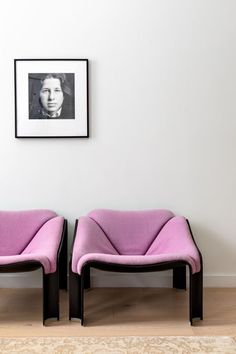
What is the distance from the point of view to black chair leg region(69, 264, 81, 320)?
2.45 m

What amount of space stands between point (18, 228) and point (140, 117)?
1.25m

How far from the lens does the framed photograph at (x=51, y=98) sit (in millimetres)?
3045

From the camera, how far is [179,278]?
3.08 meters

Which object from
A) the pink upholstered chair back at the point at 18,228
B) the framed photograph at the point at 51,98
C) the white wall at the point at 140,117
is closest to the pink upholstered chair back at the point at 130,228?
the white wall at the point at 140,117

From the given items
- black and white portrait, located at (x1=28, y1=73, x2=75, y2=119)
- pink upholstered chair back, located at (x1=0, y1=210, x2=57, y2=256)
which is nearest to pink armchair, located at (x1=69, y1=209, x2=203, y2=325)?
pink upholstered chair back, located at (x1=0, y1=210, x2=57, y2=256)

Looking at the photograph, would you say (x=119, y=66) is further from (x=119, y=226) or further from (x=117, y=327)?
(x=117, y=327)

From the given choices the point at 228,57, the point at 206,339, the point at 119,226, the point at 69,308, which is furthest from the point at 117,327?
the point at 228,57

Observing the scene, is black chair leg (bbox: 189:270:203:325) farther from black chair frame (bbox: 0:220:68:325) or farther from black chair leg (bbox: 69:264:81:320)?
black chair frame (bbox: 0:220:68:325)

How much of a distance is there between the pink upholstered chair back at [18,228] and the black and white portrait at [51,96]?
0.75 meters

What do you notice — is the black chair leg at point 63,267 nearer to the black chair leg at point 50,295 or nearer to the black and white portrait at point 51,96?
the black chair leg at point 50,295

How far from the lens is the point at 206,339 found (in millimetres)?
2244

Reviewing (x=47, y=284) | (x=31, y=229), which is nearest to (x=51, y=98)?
(x=31, y=229)

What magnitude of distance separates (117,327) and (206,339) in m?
0.53

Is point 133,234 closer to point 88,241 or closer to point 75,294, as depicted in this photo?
point 88,241
